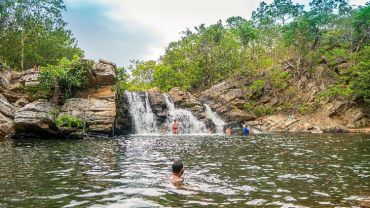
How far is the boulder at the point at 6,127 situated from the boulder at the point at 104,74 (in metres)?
10.3

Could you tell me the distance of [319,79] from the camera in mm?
57719

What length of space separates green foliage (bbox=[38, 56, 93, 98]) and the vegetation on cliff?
7547 millimetres

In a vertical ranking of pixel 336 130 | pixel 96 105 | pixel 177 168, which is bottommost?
pixel 177 168

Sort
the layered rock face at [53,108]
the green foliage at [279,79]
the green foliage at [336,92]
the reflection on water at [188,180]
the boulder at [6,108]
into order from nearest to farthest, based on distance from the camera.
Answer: the reflection on water at [188,180], the layered rock face at [53,108], the boulder at [6,108], the green foliage at [336,92], the green foliage at [279,79]

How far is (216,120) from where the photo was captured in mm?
50906

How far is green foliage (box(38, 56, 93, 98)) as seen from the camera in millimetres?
36531

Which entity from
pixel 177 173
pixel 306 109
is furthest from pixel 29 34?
pixel 177 173

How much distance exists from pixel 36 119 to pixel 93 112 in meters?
5.60

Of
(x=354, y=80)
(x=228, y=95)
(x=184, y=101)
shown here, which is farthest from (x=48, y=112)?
(x=354, y=80)

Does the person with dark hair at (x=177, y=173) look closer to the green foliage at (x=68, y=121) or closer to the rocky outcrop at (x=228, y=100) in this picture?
the green foliage at (x=68, y=121)

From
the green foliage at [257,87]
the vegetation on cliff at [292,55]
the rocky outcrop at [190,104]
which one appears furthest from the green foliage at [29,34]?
the green foliage at [257,87]

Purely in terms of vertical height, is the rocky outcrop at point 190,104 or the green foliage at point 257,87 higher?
the green foliage at point 257,87

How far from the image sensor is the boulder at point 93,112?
35.2 m

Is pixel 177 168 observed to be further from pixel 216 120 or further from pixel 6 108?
pixel 216 120
